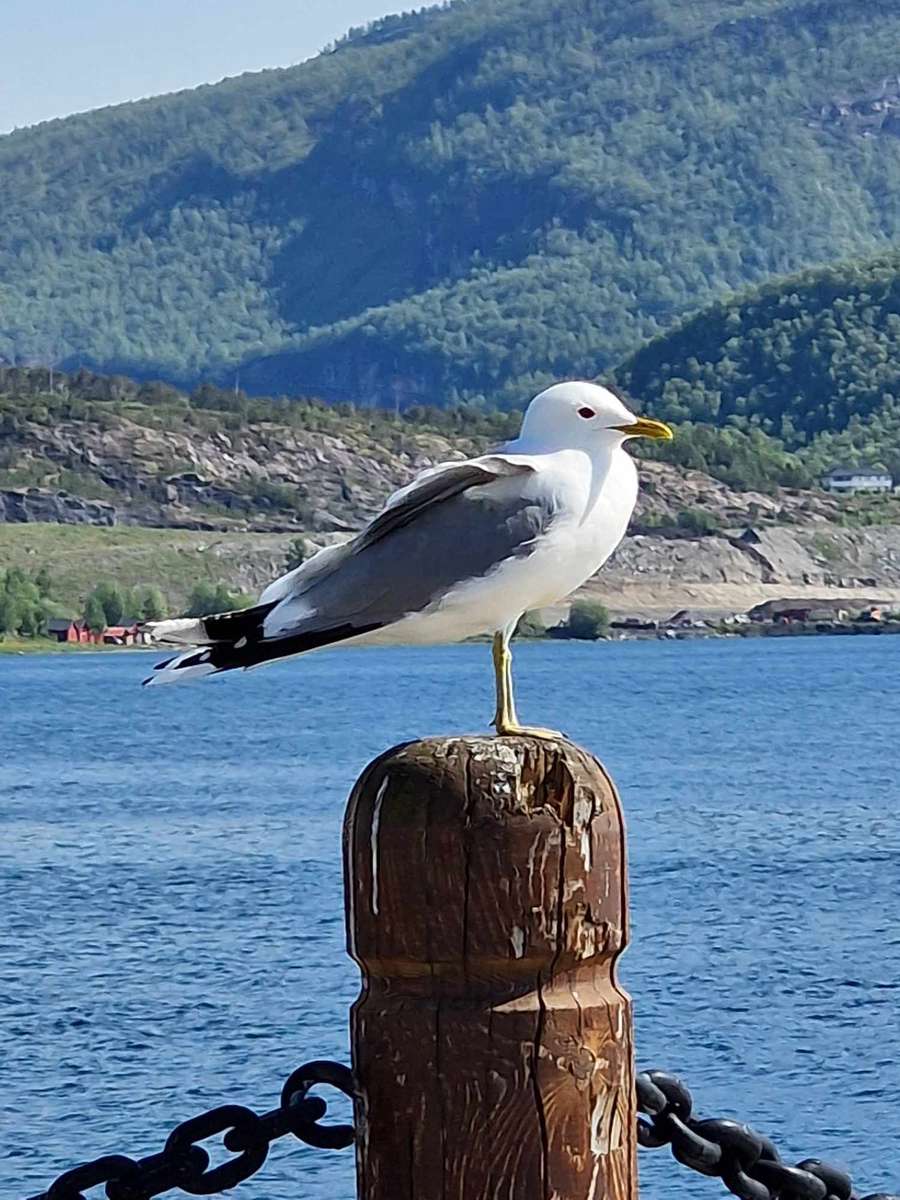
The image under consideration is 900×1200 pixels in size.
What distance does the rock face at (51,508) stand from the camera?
148875 millimetres

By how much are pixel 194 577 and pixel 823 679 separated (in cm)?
3885

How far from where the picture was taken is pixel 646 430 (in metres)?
4.78

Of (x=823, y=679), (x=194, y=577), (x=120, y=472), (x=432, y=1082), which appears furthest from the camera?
(x=120, y=472)

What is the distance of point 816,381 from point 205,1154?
192 meters

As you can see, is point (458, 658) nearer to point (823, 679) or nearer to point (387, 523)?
point (823, 679)

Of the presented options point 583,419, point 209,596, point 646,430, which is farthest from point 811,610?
point 583,419

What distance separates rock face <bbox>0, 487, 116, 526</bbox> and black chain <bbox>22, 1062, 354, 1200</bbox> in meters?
147

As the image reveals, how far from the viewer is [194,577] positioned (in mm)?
132125

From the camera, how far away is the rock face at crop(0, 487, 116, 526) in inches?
5861

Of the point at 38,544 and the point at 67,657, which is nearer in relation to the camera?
the point at 38,544

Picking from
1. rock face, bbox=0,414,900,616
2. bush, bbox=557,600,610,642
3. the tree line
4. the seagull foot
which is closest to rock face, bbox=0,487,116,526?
rock face, bbox=0,414,900,616

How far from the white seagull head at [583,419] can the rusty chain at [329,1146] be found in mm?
1590

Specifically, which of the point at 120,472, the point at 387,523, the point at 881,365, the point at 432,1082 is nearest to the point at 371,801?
the point at 432,1082

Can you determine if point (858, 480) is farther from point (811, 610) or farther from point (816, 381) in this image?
point (816, 381)
